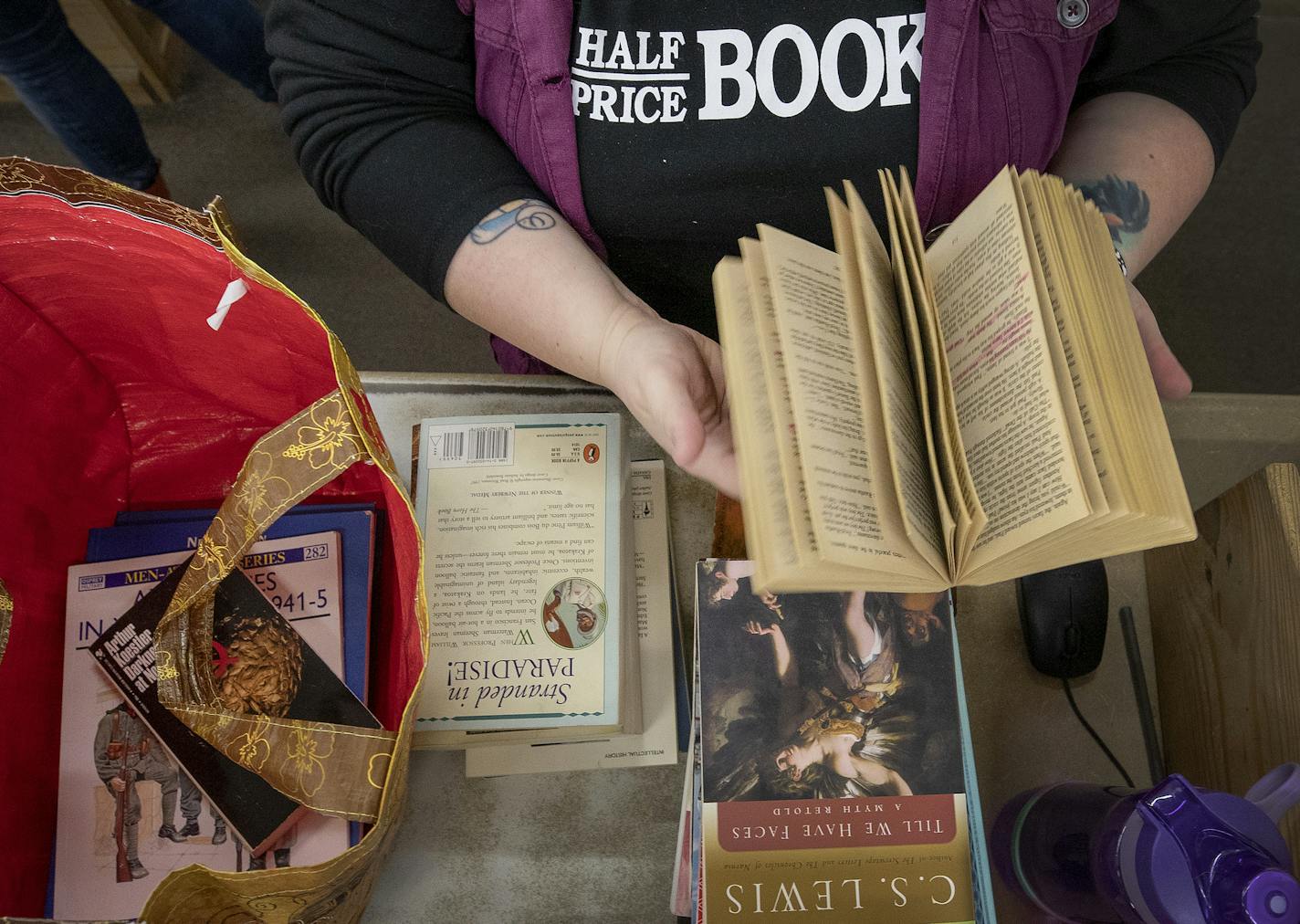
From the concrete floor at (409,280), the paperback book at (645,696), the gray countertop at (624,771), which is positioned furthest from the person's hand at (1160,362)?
the concrete floor at (409,280)

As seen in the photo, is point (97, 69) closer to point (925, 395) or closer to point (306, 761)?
point (306, 761)

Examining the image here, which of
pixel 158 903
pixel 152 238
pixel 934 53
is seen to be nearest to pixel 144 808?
pixel 158 903

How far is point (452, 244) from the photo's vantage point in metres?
0.74

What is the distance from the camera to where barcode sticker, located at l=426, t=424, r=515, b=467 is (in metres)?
0.76

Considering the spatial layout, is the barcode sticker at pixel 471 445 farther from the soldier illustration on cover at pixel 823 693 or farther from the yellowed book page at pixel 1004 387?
the yellowed book page at pixel 1004 387

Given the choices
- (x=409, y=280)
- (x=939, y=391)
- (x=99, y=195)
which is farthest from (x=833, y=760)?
(x=409, y=280)

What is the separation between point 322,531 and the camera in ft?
2.61

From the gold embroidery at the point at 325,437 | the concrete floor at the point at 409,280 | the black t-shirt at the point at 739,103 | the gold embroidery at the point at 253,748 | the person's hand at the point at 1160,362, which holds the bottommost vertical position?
the gold embroidery at the point at 253,748

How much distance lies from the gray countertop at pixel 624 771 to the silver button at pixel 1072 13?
0.38 meters

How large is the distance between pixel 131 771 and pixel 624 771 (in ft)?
1.32

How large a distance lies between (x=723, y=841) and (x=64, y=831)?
20.8 inches

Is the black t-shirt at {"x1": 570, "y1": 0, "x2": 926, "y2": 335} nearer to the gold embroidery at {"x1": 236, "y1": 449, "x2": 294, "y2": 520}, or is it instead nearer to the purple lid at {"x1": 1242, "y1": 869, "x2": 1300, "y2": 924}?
the gold embroidery at {"x1": 236, "y1": 449, "x2": 294, "y2": 520}

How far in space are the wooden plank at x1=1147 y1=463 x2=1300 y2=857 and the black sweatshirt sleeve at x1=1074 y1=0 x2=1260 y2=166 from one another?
35 cm

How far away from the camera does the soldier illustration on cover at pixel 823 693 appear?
62 centimetres
